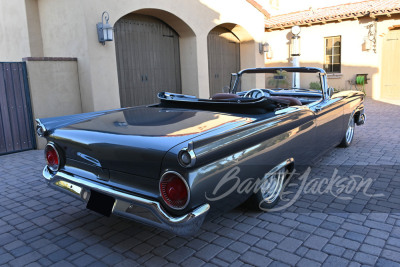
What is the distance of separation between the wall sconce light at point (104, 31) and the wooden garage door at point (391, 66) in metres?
10.6

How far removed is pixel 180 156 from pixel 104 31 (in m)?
5.20

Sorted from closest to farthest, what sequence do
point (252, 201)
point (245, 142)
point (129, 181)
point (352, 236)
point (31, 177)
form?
point (129, 181) → point (245, 142) → point (352, 236) → point (252, 201) → point (31, 177)

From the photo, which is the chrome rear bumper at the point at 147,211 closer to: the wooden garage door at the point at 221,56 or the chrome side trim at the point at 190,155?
the chrome side trim at the point at 190,155

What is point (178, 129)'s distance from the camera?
260cm

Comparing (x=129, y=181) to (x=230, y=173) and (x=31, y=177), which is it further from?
(x=31, y=177)

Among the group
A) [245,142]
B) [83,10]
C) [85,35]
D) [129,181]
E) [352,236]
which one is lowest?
[352,236]

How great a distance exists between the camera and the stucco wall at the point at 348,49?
12759mm

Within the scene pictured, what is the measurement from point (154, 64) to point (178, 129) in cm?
632

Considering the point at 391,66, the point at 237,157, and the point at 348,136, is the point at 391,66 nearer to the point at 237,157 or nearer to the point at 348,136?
the point at 348,136

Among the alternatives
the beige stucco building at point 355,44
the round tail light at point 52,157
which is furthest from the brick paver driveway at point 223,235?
the beige stucco building at point 355,44

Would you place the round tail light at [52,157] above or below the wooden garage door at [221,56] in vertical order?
below

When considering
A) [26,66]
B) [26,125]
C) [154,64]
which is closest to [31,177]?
[26,125]

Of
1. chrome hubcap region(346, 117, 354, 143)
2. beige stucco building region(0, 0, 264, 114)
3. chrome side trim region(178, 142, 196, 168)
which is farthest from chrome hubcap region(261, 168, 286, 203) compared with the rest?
beige stucco building region(0, 0, 264, 114)

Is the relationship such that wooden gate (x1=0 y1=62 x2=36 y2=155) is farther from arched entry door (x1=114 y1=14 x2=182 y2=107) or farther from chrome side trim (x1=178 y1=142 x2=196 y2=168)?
chrome side trim (x1=178 y1=142 x2=196 y2=168)
